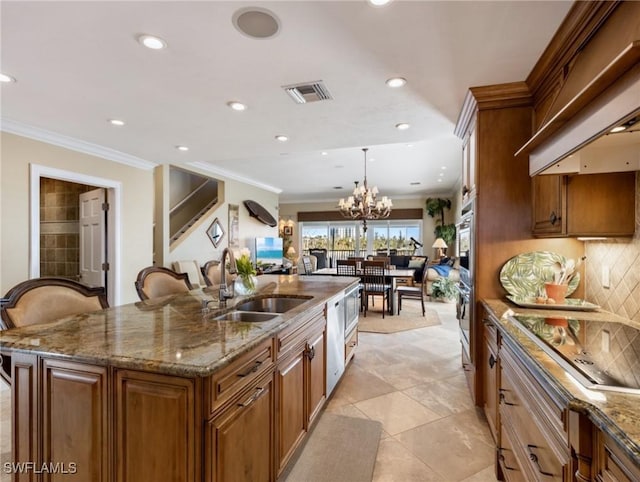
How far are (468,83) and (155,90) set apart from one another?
91.7 inches

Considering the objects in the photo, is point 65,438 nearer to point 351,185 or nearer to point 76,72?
point 76,72

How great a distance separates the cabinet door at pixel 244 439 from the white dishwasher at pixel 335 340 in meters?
1.04

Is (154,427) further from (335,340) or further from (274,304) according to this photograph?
(335,340)

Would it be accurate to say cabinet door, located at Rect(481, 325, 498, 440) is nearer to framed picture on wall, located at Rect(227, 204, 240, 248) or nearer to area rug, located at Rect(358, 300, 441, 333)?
area rug, located at Rect(358, 300, 441, 333)

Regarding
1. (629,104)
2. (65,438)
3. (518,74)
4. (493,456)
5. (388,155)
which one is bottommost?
(493,456)

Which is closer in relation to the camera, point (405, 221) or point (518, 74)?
point (518, 74)

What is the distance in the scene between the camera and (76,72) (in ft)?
7.04

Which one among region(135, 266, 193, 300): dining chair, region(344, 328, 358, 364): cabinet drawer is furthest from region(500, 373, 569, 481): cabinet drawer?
region(135, 266, 193, 300): dining chair

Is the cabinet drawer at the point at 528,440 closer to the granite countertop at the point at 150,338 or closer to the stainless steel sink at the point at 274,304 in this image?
the granite countertop at the point at 150,338

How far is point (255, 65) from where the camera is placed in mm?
2076

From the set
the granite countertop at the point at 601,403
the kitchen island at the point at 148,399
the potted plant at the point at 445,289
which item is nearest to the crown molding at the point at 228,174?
the kitchen island at the point at 148,399

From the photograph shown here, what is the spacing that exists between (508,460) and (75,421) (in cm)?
201

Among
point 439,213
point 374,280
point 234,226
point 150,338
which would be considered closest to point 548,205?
point 150,338

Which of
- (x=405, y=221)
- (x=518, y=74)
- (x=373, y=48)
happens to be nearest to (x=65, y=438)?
(x=373, y=48)
